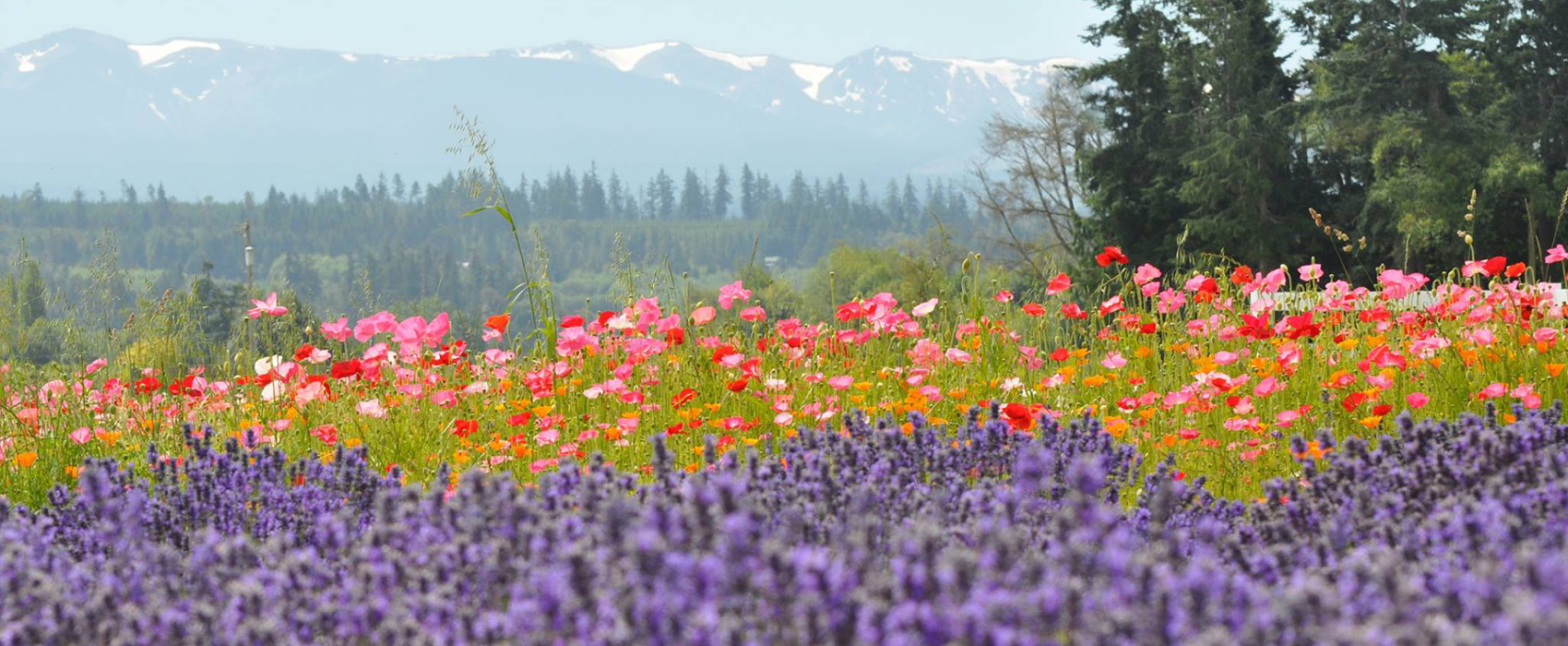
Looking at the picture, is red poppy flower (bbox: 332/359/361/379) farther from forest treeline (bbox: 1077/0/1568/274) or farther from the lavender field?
forest treeline (bbox: 1077/0/1568/274)

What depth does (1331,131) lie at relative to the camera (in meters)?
31.7

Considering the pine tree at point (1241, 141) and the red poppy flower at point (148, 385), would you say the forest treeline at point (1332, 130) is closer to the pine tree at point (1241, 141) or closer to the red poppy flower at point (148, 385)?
the pine tree at point (1241, 141)

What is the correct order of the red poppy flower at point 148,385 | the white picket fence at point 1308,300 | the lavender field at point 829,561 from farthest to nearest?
the white picket fence at point 1308,300, the red poppy flower at point 148,385, the lavender field at point 829,561

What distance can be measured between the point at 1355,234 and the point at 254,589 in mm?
34926

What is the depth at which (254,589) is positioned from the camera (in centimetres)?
178

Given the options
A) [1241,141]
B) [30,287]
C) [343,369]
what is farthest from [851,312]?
[1241,141]

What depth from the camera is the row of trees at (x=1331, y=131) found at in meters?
29.4

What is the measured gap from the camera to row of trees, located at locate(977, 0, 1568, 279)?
96.3ft

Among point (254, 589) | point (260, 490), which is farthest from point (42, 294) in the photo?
point (254, 589)

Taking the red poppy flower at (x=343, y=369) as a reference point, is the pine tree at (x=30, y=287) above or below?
above

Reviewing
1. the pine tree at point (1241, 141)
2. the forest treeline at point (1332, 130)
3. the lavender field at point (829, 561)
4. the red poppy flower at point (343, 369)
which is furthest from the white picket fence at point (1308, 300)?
the pine tree at point (1241, 141)

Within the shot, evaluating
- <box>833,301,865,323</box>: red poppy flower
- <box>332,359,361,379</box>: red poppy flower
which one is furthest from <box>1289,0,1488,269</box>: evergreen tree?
<box>332,359,361,379</box>: red poppy flower

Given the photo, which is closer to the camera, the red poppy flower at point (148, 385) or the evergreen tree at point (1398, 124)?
the red poppy flower at point (148, 385)

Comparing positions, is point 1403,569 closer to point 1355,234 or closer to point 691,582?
point 691,582
